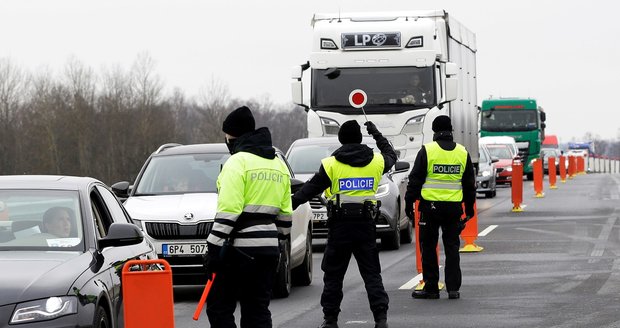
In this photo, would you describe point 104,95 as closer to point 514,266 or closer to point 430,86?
point 430,86

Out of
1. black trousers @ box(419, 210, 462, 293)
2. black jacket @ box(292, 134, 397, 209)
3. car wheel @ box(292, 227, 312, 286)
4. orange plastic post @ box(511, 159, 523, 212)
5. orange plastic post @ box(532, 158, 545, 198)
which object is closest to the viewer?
black jacket @ box(292, 134, 397, 209)

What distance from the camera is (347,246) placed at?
1162 cm

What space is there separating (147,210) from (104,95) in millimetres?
128875

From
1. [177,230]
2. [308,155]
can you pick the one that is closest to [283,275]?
[177,230]

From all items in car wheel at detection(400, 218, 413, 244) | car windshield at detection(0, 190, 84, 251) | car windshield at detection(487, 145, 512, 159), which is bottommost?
car wheel at detection(400, 218, 413, 244)

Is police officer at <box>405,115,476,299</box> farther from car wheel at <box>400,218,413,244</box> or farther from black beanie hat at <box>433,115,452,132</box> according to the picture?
car wheel at <box>400,218,413,244</box>

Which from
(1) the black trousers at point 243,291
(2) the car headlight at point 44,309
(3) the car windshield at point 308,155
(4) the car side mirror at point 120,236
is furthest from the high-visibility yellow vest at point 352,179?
(3) the car windshield at point 308,155

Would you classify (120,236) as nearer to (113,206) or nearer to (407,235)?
(113,206)

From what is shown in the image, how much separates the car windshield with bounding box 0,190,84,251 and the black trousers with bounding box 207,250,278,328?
885 millimetres

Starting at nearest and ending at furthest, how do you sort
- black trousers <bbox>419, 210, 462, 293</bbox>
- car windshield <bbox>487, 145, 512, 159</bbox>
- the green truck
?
black trousers <bbox>419, 210, 462, 293</bbox> < car windshield <bbox>487, 145, 512, 159</bbox> < the green truck

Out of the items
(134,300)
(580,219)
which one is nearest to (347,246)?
(134,300)

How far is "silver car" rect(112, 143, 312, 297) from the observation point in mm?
13961

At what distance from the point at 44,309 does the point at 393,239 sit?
13628mm

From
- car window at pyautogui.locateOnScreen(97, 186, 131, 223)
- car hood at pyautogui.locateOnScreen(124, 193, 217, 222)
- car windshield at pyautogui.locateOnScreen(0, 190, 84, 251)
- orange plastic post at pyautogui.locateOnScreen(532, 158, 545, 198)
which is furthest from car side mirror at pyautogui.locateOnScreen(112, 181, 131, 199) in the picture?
orange plastic post at pyautogui.locateOnScreen(532, 158, 545, 198)
